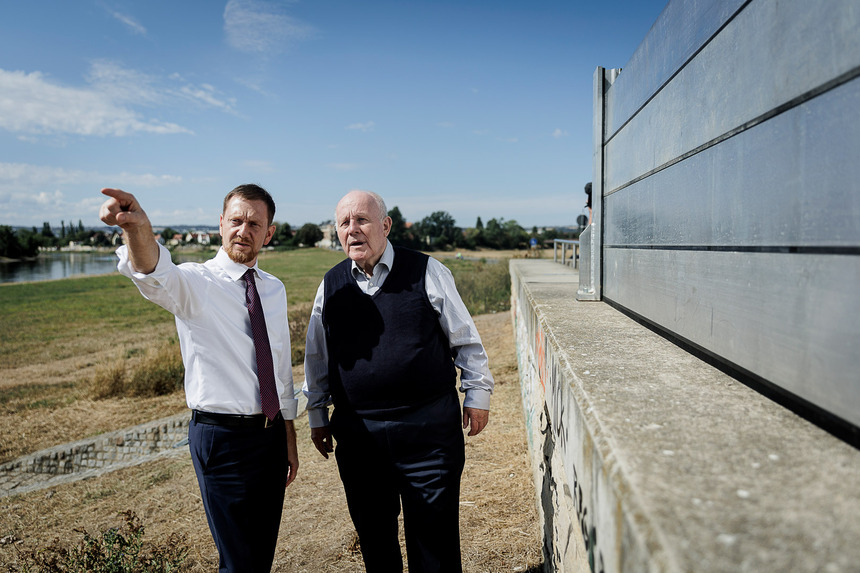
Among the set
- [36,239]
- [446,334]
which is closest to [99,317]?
[446,334]

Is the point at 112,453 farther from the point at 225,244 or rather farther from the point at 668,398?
the point at 668,398

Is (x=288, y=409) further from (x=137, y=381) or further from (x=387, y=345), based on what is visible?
(x=137, y=381)

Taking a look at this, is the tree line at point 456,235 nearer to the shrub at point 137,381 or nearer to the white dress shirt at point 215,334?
the shrub at point 137,381

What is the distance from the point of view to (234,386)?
2.45m

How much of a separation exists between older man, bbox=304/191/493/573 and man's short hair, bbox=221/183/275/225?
0.33m

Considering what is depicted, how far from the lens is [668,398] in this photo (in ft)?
5.28

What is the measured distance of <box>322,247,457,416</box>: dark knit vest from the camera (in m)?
2.58

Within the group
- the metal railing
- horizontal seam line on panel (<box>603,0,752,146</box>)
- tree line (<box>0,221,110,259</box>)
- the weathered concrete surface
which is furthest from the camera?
tree line (<box>0,221,110,259</box>)

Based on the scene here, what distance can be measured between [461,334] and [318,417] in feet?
2.89

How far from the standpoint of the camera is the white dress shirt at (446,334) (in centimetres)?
273

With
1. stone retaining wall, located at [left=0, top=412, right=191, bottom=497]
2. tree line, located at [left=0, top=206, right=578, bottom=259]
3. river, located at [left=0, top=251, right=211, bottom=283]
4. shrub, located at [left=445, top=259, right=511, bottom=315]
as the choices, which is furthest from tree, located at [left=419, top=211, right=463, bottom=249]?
stone retaining wall, located at [left=0, top=412, right=191, bottom=497]

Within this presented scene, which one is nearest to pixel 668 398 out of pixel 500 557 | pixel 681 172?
pixel 681 172

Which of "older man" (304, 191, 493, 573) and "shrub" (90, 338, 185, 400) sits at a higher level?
"older man" (304, 191, 493, 573)

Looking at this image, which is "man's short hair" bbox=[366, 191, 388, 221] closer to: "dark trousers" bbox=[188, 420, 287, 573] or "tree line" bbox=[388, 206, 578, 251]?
"dark trousers" bbox=[188, 420, 287, 573]
